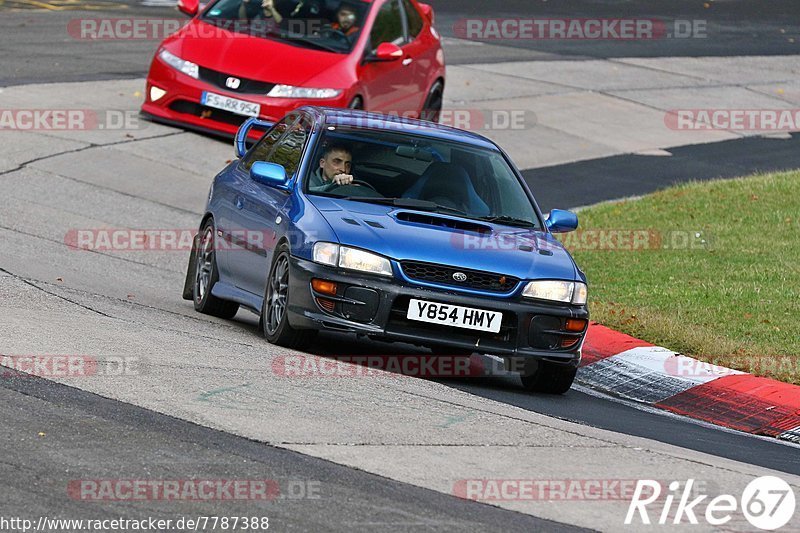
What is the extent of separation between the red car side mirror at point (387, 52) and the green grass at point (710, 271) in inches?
115

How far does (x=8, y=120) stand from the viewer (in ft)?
57.2

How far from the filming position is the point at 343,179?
33.1 ft

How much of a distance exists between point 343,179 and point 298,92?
23.3ft

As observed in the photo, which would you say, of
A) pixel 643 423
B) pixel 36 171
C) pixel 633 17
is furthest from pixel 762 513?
pixel 633 17

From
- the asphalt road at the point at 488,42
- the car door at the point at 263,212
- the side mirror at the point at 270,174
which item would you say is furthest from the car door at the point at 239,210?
the asphalt road at the point at 488,42

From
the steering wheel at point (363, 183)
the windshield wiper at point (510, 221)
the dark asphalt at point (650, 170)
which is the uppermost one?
the steering wheel at point (363, 183)

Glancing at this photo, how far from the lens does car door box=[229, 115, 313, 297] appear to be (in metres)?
10.0

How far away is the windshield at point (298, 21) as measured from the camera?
17.8m

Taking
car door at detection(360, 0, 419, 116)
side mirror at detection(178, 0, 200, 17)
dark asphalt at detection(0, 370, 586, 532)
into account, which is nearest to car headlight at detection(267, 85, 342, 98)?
car door at detection(360, 0, 419, 116)

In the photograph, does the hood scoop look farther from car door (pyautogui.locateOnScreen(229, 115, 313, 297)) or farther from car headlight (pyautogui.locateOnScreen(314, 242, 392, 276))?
car door (pyautogui.locateOnScreen(229, 115, 313, 297))

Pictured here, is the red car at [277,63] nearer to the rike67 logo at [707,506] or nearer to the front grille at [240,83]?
the front grille at [240,83]

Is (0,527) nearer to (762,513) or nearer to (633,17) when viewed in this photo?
(762,513)

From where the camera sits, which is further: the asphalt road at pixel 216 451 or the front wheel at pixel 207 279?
the front wheel at pixel 207 279

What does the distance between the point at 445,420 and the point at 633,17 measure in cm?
2620
